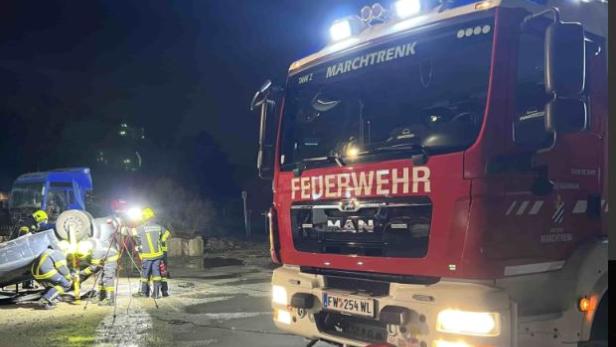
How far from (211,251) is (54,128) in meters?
18.6

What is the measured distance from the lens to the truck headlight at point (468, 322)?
3.33 metres

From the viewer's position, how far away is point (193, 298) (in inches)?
378

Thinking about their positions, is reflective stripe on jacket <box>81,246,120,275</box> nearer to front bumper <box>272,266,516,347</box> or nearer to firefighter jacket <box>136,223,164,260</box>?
firefighter jacket <box>136,223,164,260</box>

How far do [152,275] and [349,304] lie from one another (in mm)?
6199

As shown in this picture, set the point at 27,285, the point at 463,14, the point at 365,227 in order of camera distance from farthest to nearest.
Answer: the point at 27,285
the point at 365,227
the point at 463,14

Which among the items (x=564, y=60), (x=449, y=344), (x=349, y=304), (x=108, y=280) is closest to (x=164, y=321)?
(x=108, y=280)

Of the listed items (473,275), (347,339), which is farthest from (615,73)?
(347,339)

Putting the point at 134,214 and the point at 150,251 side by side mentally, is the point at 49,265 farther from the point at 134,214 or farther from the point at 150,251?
the point at 134,214

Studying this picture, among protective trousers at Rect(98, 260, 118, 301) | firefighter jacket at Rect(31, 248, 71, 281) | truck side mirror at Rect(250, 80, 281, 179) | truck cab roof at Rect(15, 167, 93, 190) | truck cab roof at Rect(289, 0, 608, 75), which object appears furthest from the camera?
truck cab roof at Rect(15, 167, 93, 190)

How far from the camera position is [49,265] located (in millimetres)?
8688

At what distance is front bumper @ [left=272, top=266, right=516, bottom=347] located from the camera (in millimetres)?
3350

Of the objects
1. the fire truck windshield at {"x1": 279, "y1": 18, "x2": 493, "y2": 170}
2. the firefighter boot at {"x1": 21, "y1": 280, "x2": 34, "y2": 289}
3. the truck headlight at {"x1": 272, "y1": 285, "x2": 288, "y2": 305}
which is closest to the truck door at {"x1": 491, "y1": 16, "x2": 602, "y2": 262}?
the fire truck windshield at {"x1": 279, "y1": 18, "x2": 493, "y2": 170}

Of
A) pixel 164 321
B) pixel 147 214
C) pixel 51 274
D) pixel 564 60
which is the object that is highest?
pixel 564 60

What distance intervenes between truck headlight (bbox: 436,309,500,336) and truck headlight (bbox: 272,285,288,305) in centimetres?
159
